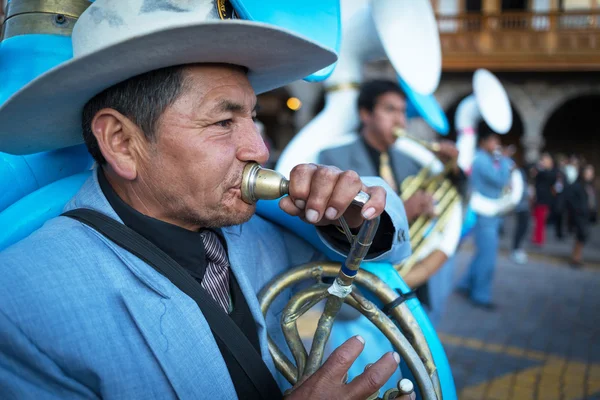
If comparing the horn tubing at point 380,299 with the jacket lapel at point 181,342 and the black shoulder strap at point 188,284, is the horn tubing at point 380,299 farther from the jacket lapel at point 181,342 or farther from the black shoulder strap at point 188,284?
the jacket lapel at point 181,342

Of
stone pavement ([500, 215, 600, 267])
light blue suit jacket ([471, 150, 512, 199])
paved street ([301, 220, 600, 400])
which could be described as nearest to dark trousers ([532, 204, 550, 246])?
stone pavement ([500, 215, 600, 267])

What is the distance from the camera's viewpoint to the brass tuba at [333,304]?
1.09 metres

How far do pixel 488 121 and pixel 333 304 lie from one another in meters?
4.39

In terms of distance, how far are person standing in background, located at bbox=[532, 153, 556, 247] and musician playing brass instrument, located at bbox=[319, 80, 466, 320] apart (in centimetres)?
729

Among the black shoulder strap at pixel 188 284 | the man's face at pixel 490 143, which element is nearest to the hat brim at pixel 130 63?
the black shoulder strap at pixel 188 284

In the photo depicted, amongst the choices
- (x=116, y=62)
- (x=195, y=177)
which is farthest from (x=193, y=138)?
(x=116, y=62)

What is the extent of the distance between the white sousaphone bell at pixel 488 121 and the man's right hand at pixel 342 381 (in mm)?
4507

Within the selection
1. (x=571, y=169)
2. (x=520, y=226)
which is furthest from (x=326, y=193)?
(x=571, y=169)

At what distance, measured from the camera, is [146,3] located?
1.03 metres

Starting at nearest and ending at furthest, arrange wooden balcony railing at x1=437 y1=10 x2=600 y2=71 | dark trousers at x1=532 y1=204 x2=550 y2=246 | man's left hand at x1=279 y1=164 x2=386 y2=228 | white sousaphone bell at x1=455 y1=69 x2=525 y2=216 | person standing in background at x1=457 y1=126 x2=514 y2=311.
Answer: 1. man's left hand at x1=279 y1=164 x2=386 y2=228
2. white sousaphone bell at x1=455 y1=69 x2=525 y2=216
3. person standing in background at x1=457 y1=126 x2=514 y2=311
4. dark trousers at x1=532 y1=204 x2=550 y2=246
5. wooden balcony railing at x1=437 y1=10 x2=600 y2=71

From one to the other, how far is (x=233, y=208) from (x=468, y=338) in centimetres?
413

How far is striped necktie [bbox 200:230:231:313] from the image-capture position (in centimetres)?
125

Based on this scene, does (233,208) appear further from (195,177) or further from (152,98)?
(152,98)

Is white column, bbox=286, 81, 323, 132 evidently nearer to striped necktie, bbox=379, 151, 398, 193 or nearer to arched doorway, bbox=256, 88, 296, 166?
arched doorway, bbox=256, 88, 296, 166
